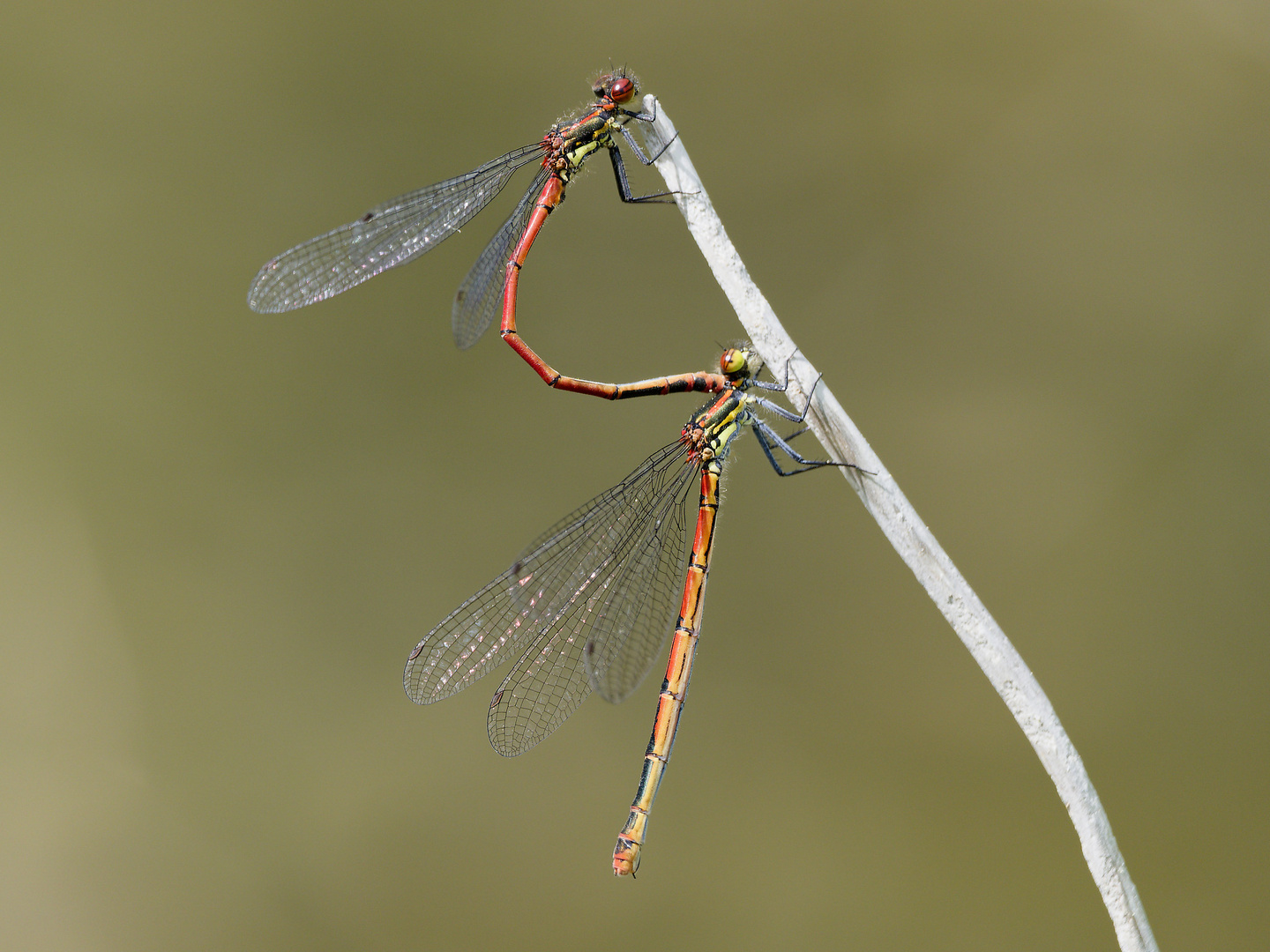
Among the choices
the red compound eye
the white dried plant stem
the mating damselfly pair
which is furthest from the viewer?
the mating damselfly pair

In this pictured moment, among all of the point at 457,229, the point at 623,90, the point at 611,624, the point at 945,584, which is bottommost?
the point at 945,584

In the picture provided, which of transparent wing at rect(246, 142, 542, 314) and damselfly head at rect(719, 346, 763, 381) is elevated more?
transparent wing at rect(246, 142, 542, 314)

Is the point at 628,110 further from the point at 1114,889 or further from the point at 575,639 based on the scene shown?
the point at 1114,889

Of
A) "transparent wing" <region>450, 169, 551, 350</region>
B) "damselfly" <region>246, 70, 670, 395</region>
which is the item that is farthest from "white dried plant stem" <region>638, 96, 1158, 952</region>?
"transparent wing" <region>450, 169, 551, 350</region>

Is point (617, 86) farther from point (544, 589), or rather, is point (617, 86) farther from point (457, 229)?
point (544, 589)

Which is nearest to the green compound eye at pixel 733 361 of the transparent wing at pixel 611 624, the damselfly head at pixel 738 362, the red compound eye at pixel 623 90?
the damselfly head at pixel 738 362

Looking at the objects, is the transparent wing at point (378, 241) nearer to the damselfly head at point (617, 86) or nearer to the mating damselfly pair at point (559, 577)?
the mating damselfly pair at point (559, 577)

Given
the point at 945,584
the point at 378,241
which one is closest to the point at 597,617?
the point at 945,584

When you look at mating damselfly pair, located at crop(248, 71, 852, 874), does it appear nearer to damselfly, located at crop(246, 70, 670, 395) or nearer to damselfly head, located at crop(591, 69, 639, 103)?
damselfly, located at crop(246, 70, 670, 395)
